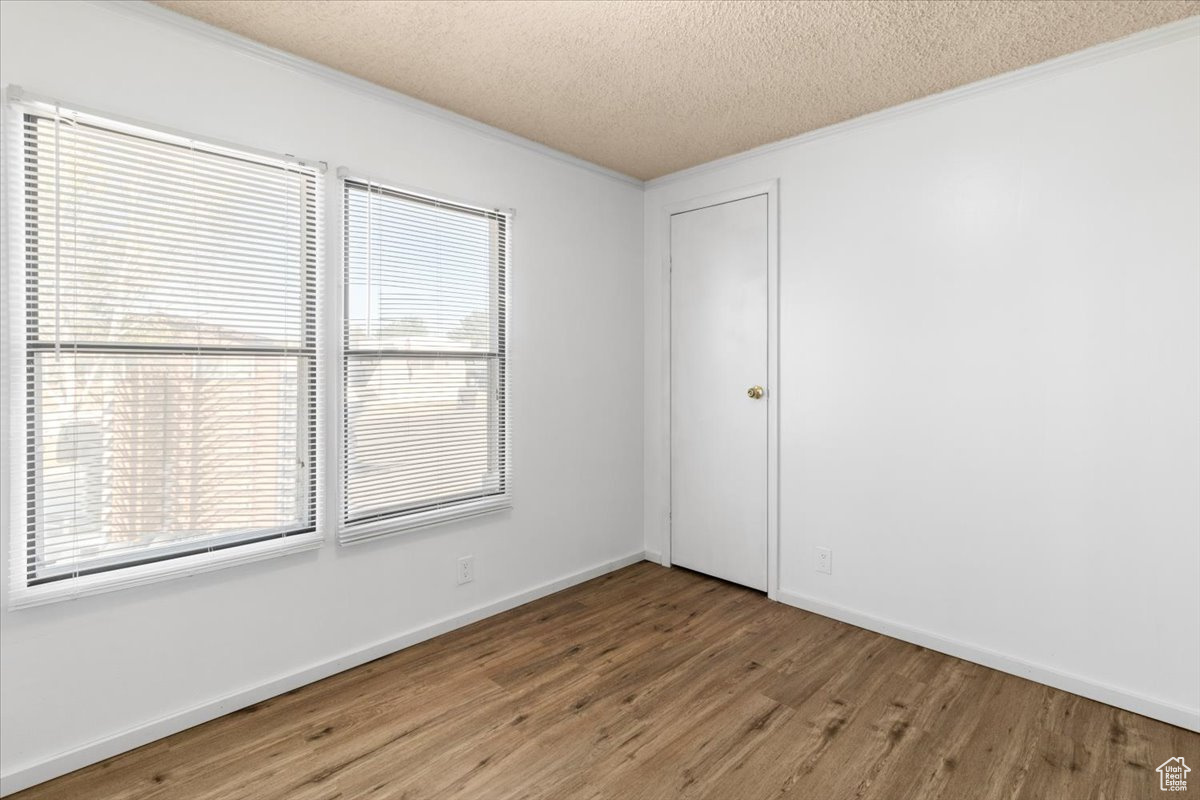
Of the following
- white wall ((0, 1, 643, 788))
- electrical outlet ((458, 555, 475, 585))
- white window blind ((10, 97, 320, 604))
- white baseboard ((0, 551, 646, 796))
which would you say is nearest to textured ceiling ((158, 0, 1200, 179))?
white wall ((0, 1, 643, 788))

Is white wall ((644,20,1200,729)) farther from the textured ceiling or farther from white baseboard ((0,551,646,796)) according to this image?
white baseboard ((0,551,646,796))

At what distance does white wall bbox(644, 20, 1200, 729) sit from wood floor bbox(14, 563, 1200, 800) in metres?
0.31

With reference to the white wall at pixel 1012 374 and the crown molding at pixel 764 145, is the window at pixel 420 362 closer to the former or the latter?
the crown molding at pixel 764 145

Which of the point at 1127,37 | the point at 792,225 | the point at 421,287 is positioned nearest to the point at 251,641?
the point at 421,287

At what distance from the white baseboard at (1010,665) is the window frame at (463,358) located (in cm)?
176

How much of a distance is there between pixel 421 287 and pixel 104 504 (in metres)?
1.45

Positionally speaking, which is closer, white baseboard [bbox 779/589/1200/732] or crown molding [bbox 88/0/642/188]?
crown molding [bbox 88/0/642/188]

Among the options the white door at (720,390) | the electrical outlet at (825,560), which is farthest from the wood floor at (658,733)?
the white door at (720,390)

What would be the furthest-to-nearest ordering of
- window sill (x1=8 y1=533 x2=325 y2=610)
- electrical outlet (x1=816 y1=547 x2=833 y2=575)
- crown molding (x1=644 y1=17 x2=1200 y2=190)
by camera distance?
electrical outlet (x1=816 y1=547 x2=833 y2=575) < crown molding (x1=644 y1=17 x2=1200 y2=190) < window sill (x1=8 y1=533 x2=325 y2=610)

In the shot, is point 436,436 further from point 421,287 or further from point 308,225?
point 308,225

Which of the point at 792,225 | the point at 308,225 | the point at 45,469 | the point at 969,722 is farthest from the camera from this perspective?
the point at 792,225

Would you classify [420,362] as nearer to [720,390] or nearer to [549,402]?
[549,402]

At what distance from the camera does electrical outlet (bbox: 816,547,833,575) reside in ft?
10.4

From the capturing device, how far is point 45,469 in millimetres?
1896
